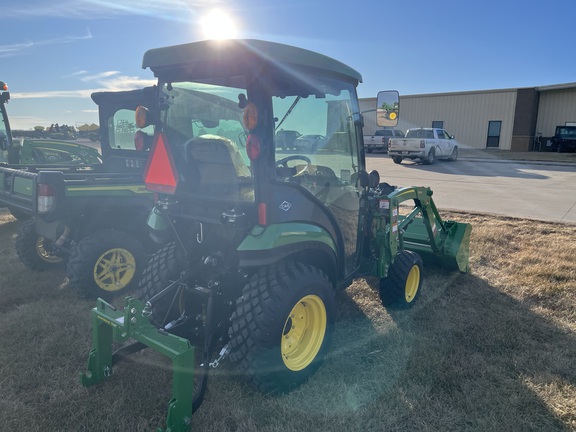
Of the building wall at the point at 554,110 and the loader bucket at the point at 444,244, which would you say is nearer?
the loader bucket at the point at 444,244

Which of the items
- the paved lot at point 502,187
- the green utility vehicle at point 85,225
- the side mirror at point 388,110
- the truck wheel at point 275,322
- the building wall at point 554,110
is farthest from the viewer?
the building wall at point 554,110

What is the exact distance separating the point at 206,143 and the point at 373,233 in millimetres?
1825

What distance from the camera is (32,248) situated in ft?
17.5

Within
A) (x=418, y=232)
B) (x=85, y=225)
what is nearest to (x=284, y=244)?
(x=85, y=225)

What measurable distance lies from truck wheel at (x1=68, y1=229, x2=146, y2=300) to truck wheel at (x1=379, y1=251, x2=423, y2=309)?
267 centimetres

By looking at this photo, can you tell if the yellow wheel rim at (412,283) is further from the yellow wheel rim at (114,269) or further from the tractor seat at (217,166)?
the yellow wheel rim at (114,269)

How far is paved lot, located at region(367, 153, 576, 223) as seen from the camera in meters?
9.41

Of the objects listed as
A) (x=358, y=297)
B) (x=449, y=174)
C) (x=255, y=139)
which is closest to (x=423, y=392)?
(x=358, y=297)

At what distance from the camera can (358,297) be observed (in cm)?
469

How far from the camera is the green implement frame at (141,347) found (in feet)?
8.07

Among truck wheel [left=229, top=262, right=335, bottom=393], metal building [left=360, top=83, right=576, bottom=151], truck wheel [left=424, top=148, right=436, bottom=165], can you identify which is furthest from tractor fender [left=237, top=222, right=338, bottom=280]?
metal building [left=360, top=83, right=576, bottom=151]

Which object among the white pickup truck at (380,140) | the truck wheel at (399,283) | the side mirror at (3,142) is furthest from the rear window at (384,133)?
the truck wheel at (399,283)

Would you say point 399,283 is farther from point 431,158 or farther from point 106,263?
point 431,158

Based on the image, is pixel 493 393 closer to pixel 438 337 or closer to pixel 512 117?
pixel 438 337
